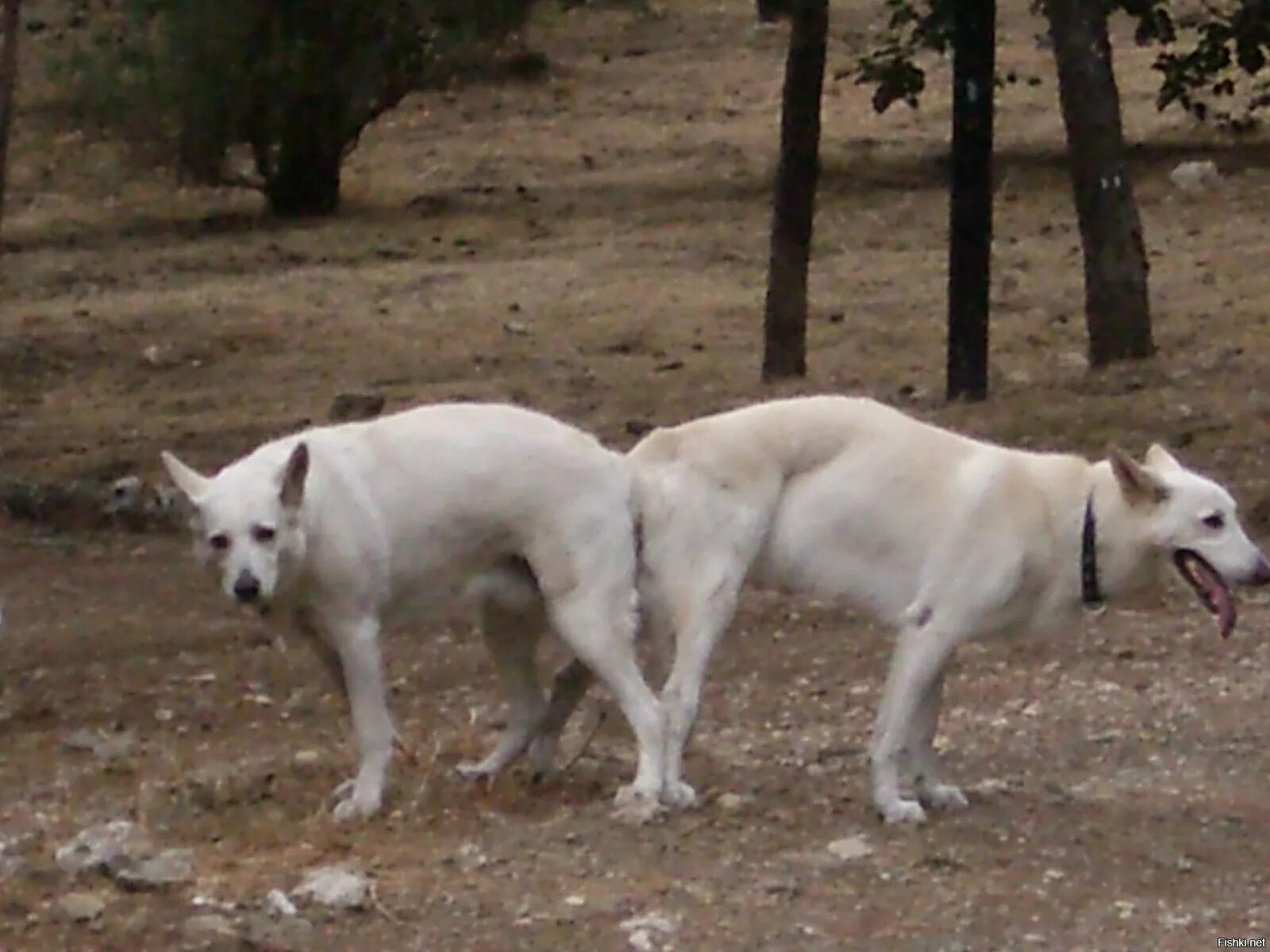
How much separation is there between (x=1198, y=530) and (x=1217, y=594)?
0.18 meters

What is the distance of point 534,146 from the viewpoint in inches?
1078

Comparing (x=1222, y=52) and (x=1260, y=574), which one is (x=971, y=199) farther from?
(x=1260, y=574)

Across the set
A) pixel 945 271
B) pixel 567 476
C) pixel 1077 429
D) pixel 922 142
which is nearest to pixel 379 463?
pixel 567 476

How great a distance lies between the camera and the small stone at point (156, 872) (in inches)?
256

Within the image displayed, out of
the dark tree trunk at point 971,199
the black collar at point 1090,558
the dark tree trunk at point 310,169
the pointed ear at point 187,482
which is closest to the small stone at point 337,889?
the pointed ear at point 187,482

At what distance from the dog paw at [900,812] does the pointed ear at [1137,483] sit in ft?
3.29

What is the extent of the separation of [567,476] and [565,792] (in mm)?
930

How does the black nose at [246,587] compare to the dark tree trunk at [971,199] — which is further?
the dark tree trunk at [971,199]

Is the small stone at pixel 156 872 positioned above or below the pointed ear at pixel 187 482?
below

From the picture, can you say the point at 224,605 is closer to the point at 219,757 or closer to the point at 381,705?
the point at 219,757

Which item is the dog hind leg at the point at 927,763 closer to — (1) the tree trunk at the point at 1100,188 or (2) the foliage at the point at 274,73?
(1) the tree trunk at the point at 1100,188

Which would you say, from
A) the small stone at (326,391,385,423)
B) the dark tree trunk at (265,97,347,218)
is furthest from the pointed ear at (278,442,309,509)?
the dark tree trunk at (265,97,347,218)

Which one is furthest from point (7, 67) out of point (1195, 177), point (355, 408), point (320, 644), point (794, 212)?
point (1195, 177)

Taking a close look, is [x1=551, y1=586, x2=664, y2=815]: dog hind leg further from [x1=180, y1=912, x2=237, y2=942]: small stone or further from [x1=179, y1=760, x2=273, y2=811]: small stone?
[x1=180, y1=912, x2=237, y2=942]: small stone
